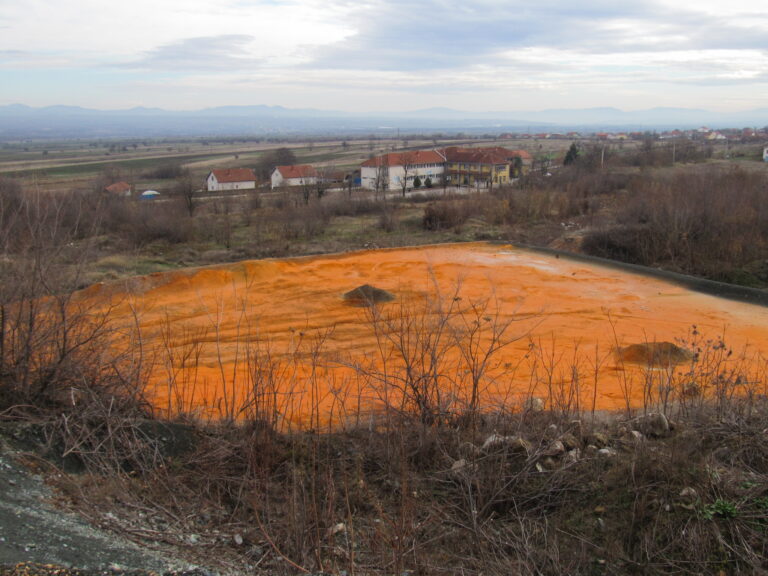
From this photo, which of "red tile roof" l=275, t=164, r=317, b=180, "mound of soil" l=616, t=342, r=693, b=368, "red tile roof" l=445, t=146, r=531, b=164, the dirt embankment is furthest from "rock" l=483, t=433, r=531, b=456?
"red tile roof" l=445, t=146, r=531, b=164

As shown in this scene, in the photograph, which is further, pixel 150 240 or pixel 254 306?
pixel 150 240

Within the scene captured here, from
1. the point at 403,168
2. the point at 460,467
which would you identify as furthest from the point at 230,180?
the point at 460,467

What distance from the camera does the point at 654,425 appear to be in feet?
18.4

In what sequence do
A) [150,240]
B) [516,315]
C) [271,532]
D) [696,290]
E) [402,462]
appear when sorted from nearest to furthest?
1. [271,532]
2. [402,462]
3. [516,315]
4. [696,290]
5. [150,240]

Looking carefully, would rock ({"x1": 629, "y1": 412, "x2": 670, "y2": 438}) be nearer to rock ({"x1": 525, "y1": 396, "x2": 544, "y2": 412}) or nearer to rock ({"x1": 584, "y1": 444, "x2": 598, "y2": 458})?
rock ({"x1": 584, "y1": 444, "x2": 598, "y2": 458})

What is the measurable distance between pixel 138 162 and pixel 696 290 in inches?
2971

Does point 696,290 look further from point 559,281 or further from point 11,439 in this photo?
point 11,439

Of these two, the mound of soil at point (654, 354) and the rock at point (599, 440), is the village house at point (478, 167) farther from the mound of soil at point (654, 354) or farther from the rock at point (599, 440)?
the rock at point (599, 440)

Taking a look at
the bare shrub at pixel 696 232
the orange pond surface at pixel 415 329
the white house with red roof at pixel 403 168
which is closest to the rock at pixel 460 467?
the orange pond surface at pixel 415 329

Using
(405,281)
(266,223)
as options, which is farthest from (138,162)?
(405,281)

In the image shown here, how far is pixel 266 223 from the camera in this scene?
23.6 metres

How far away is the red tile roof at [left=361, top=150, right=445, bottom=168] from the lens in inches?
1868

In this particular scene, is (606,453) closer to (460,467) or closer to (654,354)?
(460,467)

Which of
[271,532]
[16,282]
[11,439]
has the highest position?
[16,282]
